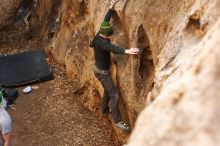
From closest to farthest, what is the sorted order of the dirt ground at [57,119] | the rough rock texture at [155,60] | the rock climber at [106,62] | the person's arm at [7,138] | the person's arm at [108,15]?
the rough rock texture at [155,60]
the person's arm at [7,138]
the rock climber at [106,62]
the person's arm at [108,15]
the dirt ground at [57,119]

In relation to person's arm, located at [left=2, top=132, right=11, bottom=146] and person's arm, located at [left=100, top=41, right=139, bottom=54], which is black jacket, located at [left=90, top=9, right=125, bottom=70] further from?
person's arm, located at [left=2, top=132, right=11, bottom=146]

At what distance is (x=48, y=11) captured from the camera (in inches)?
570

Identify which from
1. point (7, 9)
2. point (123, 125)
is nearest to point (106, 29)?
point (123, 125)

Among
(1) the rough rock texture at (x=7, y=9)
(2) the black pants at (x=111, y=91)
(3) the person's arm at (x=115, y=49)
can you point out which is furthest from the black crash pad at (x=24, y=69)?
(3) the person's arm at (x=115, y=49)

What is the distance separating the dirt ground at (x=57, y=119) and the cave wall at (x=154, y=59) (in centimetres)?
35

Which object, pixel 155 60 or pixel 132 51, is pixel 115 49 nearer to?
pixel 132 51

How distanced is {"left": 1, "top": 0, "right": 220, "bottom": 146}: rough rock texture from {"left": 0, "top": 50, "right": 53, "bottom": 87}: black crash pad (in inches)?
23.1

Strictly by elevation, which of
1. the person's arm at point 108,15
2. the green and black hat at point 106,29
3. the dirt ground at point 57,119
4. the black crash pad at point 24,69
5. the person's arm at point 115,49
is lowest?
the dirt ground at point 57,119

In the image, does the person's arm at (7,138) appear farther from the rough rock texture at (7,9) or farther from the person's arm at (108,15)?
the rough rock texture at (7,9)

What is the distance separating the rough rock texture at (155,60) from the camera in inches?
131

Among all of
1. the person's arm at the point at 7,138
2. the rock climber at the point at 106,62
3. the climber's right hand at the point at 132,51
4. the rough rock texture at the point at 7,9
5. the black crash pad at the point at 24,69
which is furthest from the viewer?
the rough rock texture at the point at 7,9

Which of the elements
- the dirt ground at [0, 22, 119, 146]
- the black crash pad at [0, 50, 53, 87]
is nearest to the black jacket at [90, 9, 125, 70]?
the dirt ground at [0, 22, 119, 146]

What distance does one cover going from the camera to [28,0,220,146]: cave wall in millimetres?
3350

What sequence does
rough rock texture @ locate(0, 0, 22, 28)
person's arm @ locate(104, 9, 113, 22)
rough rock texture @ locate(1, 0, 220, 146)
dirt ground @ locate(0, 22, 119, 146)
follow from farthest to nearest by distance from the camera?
rough rock texture @ locate(0, 0, 22, 28) < dirt ground @ locate(0, 22, 119, 146) < person's arm @ locate(104, 9, 113, 22) < rough rock texture @ locate(1, 0, 220, 146)
